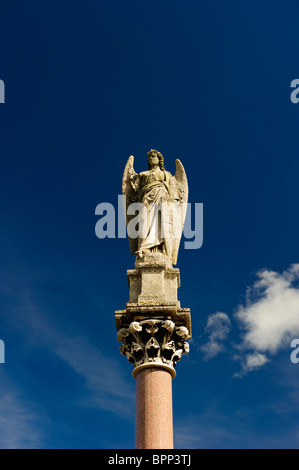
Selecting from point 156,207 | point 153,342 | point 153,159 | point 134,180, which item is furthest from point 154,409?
point 153,159

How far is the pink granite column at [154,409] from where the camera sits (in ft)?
35.6

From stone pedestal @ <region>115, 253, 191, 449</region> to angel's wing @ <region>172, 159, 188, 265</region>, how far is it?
158 cm

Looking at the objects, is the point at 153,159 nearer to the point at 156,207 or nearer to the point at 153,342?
the point at 156,207

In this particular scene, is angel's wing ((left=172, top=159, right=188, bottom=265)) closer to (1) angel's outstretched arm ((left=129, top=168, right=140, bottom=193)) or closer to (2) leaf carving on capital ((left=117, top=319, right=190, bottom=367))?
(1) angel's outstretched arm ((left=129, top=168, right=140, bottom=193))

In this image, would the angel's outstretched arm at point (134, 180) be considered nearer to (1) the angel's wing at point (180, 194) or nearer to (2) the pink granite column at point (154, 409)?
(1) the angel's wing at point (180, 194)

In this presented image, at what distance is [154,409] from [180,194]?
653 cm

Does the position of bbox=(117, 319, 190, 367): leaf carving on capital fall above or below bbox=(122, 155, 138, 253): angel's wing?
below

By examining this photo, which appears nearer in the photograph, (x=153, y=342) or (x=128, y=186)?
(x=153, y=342)

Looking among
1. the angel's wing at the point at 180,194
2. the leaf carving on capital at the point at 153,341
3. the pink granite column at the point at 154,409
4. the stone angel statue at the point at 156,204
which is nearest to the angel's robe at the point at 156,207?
the stone angel statue at the point at 156,204

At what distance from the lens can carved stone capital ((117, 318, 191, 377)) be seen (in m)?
12.0

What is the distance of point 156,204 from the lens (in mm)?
14742

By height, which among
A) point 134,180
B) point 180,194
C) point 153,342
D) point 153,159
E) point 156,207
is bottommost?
point 153,342

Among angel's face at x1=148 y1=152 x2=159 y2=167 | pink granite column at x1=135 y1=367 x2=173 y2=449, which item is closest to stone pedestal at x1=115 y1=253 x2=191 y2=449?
pink granite column at x1=135 y1=367 x2=173 y2=449
